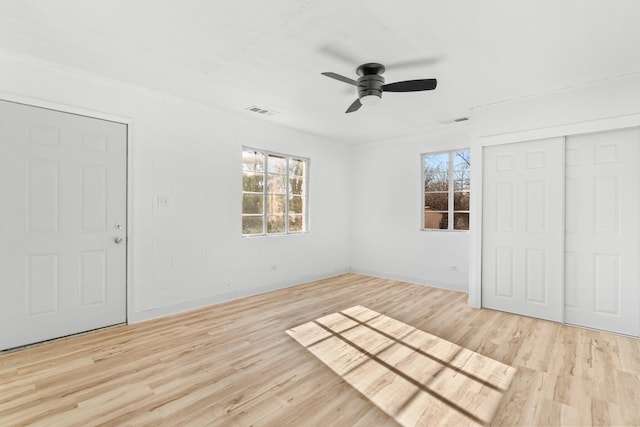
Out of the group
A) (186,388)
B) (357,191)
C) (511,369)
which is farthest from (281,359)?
(357,191)

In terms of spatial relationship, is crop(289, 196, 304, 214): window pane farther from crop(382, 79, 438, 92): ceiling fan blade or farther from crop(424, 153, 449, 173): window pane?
crop(382, 79, 438, 92): ceiling fan blade

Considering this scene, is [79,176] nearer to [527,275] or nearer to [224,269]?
[224,269]

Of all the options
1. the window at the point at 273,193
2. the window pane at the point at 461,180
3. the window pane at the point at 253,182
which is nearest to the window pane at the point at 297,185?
the window at the point at 273,193

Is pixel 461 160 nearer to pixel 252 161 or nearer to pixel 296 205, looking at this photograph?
pixel 296 205

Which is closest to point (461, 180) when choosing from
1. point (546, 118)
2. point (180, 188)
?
point (546, 118)

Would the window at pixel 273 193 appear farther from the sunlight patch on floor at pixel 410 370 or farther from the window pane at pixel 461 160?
the window pane at pixel 461 160

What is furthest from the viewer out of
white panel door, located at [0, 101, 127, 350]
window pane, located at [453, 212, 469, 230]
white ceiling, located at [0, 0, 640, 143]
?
window pane, located at [453, 212, 469, 230]

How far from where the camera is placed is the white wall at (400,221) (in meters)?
5.35

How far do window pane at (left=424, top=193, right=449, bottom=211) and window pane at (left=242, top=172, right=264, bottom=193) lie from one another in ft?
9.82

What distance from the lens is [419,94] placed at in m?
3.88

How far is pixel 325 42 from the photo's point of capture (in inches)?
106

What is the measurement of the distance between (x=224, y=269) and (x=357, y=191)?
333 centimetres

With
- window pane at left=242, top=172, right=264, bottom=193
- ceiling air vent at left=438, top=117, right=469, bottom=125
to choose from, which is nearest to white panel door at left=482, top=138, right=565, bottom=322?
ceiling air vent at left=438, top=117, right=469, bottom=125

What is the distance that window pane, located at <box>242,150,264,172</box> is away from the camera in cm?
491
